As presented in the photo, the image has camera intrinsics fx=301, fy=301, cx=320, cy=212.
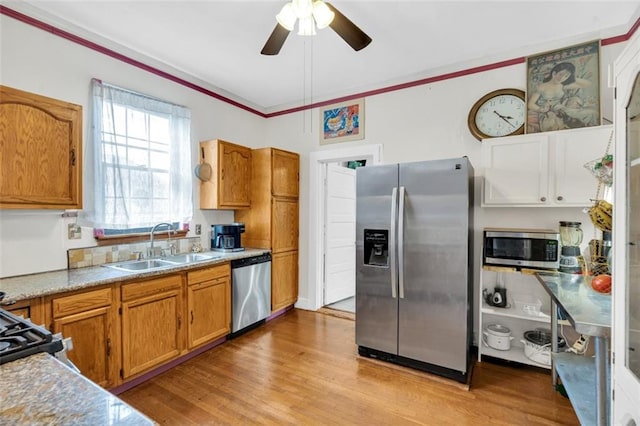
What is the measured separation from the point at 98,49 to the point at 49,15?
0.36m

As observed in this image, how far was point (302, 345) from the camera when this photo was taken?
307 cm

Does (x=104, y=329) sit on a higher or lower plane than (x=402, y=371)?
higher

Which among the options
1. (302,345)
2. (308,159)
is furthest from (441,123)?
(302,345)

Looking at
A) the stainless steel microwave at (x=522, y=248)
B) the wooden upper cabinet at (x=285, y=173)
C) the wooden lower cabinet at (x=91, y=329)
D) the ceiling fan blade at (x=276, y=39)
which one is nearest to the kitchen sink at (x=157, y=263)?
the wooden lower cabinet at (x=91, y=329)

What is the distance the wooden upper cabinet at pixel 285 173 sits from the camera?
3.76m

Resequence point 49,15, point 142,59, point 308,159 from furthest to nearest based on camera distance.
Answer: point 308,159 < point 142,59 < point 49,15

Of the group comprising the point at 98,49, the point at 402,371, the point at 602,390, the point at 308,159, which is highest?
the point at 98,49

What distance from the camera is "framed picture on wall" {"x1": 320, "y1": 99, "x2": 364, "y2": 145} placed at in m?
3.71

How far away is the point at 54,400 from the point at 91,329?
5.30 feet

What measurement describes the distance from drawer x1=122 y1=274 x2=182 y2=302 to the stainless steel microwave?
268 cm

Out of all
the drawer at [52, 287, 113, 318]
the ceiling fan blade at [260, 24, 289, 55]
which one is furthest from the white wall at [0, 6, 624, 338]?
the ceiling fan blade at [260, 24, 289, 55]

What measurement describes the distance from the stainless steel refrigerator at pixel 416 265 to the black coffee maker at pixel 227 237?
150cm

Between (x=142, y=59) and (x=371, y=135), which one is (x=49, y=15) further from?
(x=371, y=135)

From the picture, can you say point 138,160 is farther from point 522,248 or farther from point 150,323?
point 522,248
